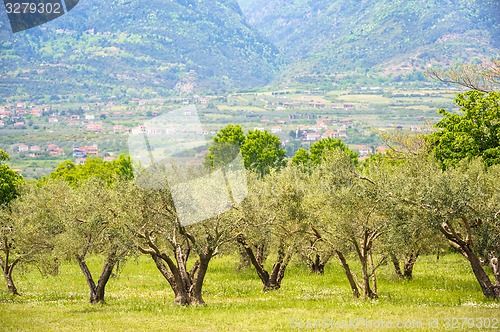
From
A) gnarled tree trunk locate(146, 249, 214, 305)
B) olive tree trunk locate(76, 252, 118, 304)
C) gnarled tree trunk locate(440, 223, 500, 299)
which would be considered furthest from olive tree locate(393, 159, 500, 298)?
olive tree trunk locate(76, 252, 118, 304)

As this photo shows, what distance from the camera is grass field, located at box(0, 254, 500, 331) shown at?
2758 centimetres

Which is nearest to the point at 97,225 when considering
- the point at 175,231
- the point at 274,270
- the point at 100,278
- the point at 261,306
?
the point at 175,231

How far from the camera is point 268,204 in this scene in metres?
35.6

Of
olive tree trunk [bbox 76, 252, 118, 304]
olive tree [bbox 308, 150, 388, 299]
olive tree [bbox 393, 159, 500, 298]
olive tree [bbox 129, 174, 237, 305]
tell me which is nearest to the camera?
olive tree [bbox 393, 159, 500, 298]

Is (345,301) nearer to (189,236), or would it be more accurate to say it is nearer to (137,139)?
(189,236)

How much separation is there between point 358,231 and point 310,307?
4.12 m

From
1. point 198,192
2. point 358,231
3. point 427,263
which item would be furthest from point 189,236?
point 427,263

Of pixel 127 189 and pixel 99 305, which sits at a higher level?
pixel 127 189

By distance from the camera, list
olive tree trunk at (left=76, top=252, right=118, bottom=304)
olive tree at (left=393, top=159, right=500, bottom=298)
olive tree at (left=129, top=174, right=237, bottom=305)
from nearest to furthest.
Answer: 1. olive tree at (left=393, top=159, right=500, bottom=298)
2. olive tree at (left=129, top=174, right=237, bottom=305)
3. olive tree trunk at (left=76, top=252, right=118, bottom=304)

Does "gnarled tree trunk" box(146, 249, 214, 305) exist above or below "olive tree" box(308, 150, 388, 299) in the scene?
below

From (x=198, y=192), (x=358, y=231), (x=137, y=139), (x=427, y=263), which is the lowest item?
(x=427, y=263)

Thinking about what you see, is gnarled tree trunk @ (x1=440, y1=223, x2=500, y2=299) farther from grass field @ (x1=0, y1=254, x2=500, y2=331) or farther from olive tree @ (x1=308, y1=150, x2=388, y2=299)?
olive tree @ (x1=308, y1=150, x2=388, y2=299)

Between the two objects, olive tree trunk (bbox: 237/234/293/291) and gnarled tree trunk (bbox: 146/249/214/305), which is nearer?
gnarled tree trunk (bbox: 146/249/214/305)

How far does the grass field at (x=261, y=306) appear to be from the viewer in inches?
1086
